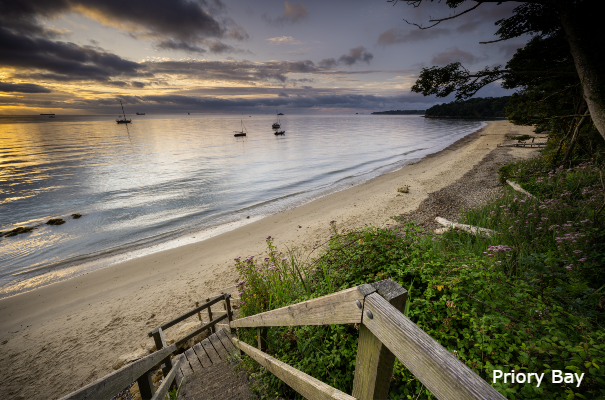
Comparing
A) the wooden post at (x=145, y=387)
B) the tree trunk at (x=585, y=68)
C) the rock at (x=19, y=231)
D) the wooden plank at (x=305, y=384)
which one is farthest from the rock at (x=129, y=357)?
the rock at (x=19, y=231)

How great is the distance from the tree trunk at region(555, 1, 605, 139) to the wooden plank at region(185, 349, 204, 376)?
897 cm

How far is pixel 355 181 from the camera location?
2362 centimetres

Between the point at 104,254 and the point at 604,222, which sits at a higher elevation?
the point at 604,222

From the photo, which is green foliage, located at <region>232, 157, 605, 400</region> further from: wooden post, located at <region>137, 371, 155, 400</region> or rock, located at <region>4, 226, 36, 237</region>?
rock, located at <region>4, 226, 36, 237</region>

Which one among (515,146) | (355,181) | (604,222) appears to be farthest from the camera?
(515,146)

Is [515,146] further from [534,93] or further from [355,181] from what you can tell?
[534,93]

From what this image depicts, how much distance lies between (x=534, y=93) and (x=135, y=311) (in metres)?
17.3

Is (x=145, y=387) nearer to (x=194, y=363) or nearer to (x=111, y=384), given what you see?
(x=111, y=384)

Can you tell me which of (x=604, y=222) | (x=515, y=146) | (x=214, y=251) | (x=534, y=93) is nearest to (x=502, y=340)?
(x=604, y=222)

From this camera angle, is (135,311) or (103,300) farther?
(103,300)

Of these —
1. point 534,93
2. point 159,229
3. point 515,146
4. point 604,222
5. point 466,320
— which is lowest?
point 159,229

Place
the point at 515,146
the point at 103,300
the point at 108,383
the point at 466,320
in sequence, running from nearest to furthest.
→ the point at 108,383 → the point at 466,320 → the point at 103,300 → the point at 515,146

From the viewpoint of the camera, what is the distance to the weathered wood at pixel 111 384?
1.43 meters

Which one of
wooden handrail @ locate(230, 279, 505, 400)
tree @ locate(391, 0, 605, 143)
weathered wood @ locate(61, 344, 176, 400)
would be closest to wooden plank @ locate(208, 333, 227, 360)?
Answer: weathered wood @ locate(61, 344, 176, 400)
